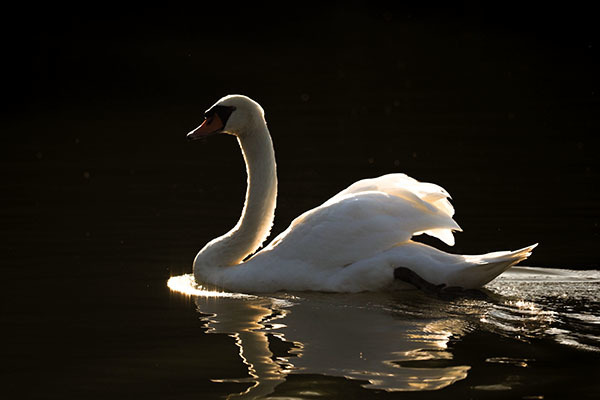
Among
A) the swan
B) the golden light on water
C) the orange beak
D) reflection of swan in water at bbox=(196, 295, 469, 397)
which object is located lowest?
reflection of swan in water at bbox=(196, 295, 469, 397)

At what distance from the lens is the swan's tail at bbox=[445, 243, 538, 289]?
342 inches

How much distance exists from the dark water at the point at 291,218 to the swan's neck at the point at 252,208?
1.60 ft

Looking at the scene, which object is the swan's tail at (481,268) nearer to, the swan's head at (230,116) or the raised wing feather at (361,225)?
the raised wing feather at (361,225)

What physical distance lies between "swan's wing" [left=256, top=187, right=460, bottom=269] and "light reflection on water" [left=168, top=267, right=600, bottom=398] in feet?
1.01

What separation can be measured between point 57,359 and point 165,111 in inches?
699

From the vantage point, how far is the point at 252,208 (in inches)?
399

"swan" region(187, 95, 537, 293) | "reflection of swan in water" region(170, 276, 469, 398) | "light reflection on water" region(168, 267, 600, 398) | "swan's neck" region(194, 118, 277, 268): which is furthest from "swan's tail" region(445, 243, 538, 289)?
"swan's neck" region(194, 118, 277, 268)

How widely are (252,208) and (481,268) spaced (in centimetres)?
215

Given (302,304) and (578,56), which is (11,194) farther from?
(578,56)

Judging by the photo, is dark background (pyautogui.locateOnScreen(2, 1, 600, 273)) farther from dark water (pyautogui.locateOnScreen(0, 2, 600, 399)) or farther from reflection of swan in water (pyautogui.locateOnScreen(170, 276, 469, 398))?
reflection of swan in water (pyautogui.locateOnScreen(170, 276, 469, 398))

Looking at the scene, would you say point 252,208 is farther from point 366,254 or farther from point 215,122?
point 366,254

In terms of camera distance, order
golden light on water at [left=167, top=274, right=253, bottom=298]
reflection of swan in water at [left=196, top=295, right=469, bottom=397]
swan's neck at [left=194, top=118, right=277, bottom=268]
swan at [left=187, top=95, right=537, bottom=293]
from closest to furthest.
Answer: reflection of swan in water at [left=196, top=295, right=469, bottom=397]
swan at [left=187, top=95, right=537, bottom=293]
golden light on water at [left=167, top=274, right=253, bottom=298]
swan's neck at [left=194, top=118, right=277, bottom=268]

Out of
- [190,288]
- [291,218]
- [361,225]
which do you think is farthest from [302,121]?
[361,225]

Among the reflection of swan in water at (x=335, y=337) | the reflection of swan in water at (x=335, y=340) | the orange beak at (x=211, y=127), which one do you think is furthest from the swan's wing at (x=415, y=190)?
the orange beak at (x=211, y=127)
